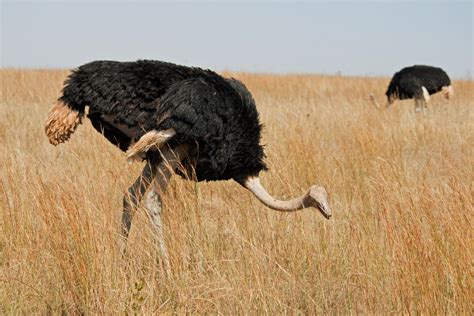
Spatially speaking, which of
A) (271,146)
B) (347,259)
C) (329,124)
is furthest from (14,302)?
(329,124)

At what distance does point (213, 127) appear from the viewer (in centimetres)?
366

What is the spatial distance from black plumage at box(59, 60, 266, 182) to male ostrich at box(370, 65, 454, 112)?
27.1 ft

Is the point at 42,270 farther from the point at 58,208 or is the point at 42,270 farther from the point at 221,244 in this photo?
the point at 221,244

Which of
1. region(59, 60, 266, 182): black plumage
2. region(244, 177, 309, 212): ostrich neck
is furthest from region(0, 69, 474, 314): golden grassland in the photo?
region(59, 60, 266, 182): black plumage

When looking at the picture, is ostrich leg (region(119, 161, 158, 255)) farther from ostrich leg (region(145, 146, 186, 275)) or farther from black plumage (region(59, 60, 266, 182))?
black plumage (region(59, 60, 266, 182))

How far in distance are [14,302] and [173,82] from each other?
1419 mm

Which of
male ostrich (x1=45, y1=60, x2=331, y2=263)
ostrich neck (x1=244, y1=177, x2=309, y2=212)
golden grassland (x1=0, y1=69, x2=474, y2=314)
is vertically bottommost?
golden grassland (x1=0, y1=69, x2=474, y2=314)

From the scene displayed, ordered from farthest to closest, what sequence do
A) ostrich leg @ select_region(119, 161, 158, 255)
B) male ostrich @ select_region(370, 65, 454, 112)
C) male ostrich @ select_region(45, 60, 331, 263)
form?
male ostrich @ select_region(370, 65, 454, 112), ostrich leg @ select_region(119, 161, 158, 255), male ostrich @ select_region(45, 60, 331, 263)

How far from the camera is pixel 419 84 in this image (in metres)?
11.9

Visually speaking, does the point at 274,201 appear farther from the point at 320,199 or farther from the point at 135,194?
the point at 135,194

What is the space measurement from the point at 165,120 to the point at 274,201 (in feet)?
2.42

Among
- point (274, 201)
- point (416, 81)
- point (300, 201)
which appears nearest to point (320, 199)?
point (300, 201)

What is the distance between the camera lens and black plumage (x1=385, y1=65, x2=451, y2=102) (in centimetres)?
1189

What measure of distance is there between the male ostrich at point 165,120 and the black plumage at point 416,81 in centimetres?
838
